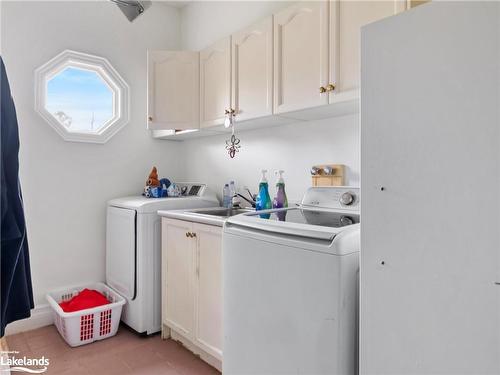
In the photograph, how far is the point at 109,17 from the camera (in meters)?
2.92

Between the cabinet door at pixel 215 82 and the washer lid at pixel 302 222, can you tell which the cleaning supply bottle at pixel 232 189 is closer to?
the cabinet door at pixel 215 82

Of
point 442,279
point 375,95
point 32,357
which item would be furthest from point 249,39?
point 32,357

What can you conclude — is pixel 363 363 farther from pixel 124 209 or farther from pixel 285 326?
pixel 124 209

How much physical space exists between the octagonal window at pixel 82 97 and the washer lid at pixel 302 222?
6.35ft

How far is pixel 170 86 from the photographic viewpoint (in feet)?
8.54

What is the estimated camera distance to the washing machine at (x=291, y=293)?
112cm

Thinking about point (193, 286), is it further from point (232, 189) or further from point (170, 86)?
point (170, 86)

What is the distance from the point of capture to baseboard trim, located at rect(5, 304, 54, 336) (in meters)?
2.47

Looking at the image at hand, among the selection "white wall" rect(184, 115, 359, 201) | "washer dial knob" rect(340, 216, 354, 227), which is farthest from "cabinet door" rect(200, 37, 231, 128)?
"washer dial knob" rect(340, 216, 354, 227)

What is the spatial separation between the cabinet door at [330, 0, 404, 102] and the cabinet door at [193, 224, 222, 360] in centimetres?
102

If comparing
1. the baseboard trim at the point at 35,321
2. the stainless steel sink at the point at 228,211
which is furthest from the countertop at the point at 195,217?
the baseboard trim at the point at 35,321

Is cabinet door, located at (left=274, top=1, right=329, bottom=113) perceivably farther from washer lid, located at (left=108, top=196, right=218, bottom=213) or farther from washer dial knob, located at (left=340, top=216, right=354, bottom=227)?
washer lid, located at (left=108, top=196, right=218, bottom=213)

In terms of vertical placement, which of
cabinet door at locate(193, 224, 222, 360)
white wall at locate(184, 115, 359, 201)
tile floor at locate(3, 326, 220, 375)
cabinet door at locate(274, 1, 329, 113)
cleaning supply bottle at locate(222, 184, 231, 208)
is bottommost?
tile floor at locate(3, 326, 220, 375)

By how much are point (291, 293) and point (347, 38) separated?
1.20 m
